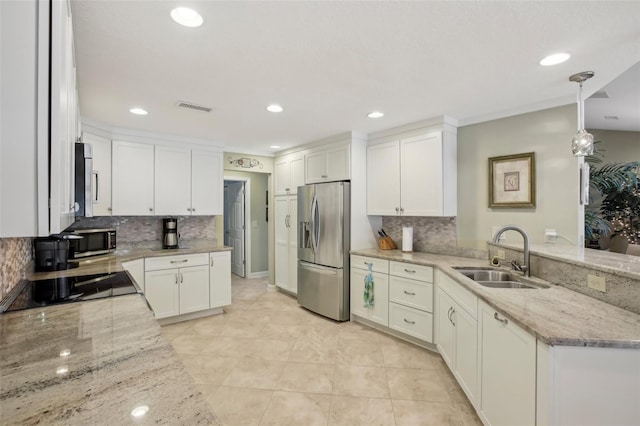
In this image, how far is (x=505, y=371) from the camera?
1614 millimetres

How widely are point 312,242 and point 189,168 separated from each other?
1.89 metres

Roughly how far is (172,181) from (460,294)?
3.51 meters

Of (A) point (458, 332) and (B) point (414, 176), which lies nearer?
(A) point (458, 332)

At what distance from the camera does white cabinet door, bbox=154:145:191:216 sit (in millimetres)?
3848

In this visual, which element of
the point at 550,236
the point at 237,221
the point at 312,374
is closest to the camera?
the point at 312,374

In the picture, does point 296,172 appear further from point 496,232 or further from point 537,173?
point 537,173

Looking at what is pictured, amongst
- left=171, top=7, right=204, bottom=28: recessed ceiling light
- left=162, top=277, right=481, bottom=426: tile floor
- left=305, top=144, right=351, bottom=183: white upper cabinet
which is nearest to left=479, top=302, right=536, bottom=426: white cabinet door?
left=162, top=277, right=481, bottom=426: tile floor

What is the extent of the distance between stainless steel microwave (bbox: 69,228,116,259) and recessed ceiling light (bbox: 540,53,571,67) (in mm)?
4004

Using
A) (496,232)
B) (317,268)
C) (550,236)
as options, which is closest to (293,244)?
(317,268)

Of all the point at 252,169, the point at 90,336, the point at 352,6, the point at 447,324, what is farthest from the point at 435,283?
the point at 252,169

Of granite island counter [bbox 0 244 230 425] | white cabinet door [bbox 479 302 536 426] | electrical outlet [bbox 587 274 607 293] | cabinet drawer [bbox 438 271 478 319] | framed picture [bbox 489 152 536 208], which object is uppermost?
framed picture [bbox 489 152 536 208]

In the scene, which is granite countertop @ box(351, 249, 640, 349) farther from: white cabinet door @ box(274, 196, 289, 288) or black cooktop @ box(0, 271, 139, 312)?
white cabinet door @ box(274, 196, 289, 288)

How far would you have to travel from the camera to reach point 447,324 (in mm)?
2568

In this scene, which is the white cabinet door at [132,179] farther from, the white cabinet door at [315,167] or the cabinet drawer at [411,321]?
the cabinet drawer at [411,321]
